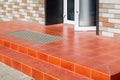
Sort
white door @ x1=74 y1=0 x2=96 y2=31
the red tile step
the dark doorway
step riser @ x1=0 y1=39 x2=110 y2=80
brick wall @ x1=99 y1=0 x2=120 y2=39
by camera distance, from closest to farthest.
→ step riser @ x1=0 y1=39 x2=110 y2=80
the red tile step
brick wall @ x1=99 y1=0 x2=120 y2=39
white door @ x1=74 y1=0 x2=96 y2=31
the dark doorway

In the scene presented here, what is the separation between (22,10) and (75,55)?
279cm

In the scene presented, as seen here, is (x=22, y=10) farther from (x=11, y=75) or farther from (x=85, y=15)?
(x=11, y=75)

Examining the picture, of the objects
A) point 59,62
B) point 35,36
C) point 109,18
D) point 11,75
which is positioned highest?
point 109,18

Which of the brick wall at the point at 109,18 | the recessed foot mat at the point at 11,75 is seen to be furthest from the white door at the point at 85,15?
the recessed foot mat at the point at 11,75

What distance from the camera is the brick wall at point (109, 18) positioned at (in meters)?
3.27

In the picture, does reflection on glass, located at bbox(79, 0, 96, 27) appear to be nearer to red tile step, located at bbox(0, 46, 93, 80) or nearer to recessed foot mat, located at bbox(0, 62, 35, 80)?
red tile step, located at bbox(0, 46, 93, 80)

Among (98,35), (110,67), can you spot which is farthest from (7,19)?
(110,67)

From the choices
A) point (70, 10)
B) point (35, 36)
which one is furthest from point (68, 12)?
point (35, 36)

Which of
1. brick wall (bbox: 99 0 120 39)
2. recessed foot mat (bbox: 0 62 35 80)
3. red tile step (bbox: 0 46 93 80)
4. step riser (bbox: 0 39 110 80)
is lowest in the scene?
recessed foot mat (bbox: 0 62 35 80)

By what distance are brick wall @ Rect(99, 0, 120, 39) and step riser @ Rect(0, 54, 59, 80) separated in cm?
141

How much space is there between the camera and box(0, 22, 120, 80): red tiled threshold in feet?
7.23

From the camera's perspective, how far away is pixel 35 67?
2.51m

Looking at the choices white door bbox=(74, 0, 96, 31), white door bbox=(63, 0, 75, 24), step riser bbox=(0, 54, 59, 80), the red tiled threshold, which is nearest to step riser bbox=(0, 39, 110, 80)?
the red tiled threshold

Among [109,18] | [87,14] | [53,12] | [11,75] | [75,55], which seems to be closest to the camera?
[11,75]
